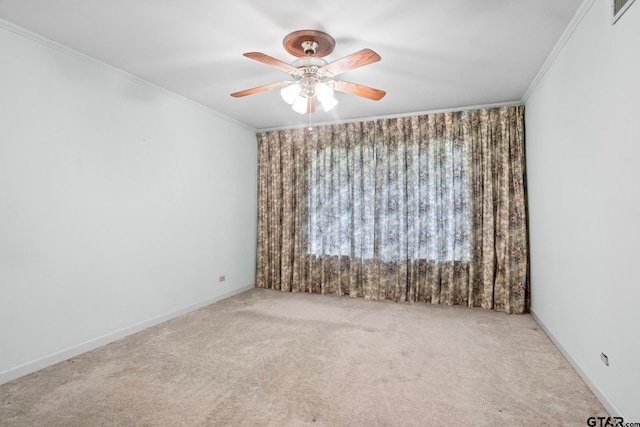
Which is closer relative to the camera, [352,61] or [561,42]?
[352,61]

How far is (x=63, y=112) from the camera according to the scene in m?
2.67

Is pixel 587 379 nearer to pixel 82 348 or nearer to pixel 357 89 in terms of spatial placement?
pixel 357 89

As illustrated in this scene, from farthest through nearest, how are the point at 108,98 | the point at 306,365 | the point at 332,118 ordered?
the point at 332,118 → the point at 108,98 → the point at 306,365

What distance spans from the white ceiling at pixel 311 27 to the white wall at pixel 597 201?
0.40 metres

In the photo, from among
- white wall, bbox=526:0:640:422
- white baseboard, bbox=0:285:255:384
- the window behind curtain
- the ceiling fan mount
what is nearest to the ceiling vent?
white wall, bbox=526:0:640:422

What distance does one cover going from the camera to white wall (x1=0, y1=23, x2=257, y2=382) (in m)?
2.37

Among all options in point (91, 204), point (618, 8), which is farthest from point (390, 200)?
point (91, 204)

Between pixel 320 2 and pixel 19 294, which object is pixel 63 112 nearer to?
pixel 19 294

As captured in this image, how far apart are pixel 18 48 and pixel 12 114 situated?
50 cm

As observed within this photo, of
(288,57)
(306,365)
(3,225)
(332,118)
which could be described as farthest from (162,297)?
(332,118)

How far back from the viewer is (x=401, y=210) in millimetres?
4469

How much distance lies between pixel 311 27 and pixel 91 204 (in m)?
2.41

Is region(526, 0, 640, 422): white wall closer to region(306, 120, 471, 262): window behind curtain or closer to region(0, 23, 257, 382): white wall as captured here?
region(306, 120, 471, 262): window behind curtain

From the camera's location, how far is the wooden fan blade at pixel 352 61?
78.9 inches
